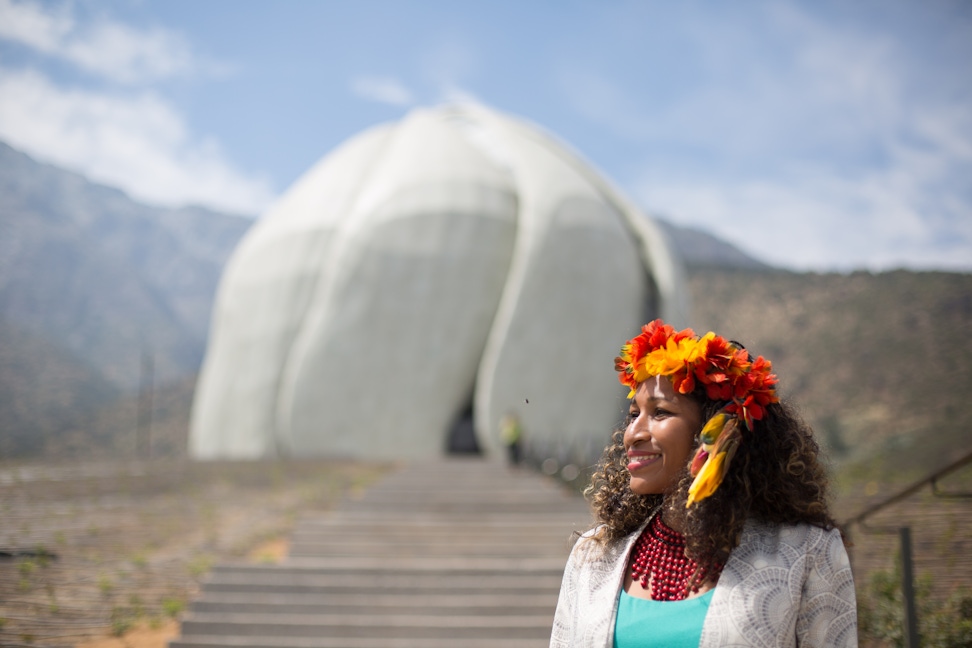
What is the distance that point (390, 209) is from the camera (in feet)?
60.4

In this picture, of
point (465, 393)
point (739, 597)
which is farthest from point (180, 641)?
point (465, 393)

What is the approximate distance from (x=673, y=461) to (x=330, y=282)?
1700cm

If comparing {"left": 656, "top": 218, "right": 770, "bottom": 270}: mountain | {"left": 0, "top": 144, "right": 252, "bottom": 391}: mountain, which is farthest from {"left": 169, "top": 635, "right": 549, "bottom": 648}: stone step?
{"left": 656, "top": 218, "right": 770, "bottom": 270}: mountain

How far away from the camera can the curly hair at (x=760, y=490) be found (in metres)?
1.74

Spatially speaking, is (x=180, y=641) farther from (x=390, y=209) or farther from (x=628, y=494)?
(x=390, y=209)

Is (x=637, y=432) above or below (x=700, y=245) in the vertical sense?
below

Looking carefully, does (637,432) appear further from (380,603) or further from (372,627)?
(380,603)

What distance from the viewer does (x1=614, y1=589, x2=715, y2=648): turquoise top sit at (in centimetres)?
169

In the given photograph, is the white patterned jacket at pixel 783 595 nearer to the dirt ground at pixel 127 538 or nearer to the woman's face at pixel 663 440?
the woman's face at pixel 663 440

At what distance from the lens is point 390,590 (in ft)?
20.3

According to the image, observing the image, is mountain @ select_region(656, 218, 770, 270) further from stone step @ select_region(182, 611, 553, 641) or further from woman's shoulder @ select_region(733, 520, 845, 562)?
woman's shoulder @ select_region(733, 520, 845, 562)

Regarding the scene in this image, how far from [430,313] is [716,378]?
1633 cm

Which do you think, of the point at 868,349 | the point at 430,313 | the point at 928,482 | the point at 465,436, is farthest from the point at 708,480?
the point at 868,349

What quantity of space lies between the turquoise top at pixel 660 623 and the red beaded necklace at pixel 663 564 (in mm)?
32
